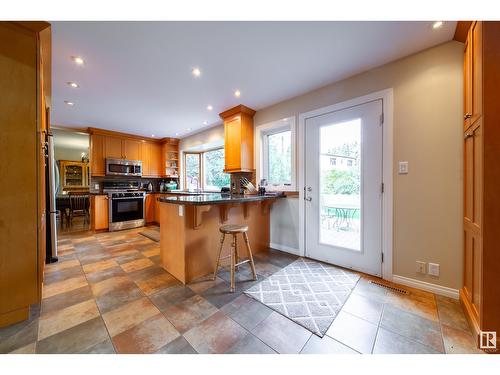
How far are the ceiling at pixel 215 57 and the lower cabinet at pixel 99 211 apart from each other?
197 centimetres

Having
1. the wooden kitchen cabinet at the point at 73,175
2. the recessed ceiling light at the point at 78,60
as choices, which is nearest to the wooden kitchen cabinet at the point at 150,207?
the recessed ceiling light at the point at 78,60

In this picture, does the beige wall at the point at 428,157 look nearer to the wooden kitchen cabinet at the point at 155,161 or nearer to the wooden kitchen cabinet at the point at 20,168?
the wooden kitchen cabinet at the point at 20,168

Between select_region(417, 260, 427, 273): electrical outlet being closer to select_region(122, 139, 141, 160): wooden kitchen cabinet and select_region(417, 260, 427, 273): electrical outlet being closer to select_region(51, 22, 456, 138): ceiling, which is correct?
select_region(51, 22, 456, 138): ceiling

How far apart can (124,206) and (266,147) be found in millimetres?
3671

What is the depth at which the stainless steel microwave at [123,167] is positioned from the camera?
4.48 metres

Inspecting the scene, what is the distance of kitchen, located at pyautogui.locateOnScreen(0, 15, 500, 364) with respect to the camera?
130 centimetres

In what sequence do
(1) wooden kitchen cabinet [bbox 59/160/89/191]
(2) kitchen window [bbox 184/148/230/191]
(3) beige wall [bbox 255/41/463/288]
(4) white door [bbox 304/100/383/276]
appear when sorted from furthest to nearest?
(1) wooden kitchen cabinet [bbox 59/160/89/191], (2) kitchen window [bbox 184/148/230/191], (4) white door [bbox 304/100/383/276], (3) beige wall [bbox 255/41/463/288]

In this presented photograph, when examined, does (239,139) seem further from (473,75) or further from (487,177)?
(487,177)

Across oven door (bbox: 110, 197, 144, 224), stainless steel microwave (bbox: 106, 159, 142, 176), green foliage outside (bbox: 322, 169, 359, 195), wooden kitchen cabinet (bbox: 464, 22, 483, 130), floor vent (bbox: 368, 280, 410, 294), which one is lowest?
floor vent (bbox: 368, 280, 410, 294)

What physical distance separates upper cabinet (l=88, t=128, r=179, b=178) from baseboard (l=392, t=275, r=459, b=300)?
5432 mm

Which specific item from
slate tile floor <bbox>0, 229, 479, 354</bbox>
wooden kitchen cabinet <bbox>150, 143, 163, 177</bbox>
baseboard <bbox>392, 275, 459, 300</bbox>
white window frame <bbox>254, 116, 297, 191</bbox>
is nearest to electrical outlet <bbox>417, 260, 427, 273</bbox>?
baseboard <bbox>392, 275, 459, 300</bbox>

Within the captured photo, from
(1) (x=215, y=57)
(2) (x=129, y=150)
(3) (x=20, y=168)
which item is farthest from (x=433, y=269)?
(2) (x=129, y=150)
